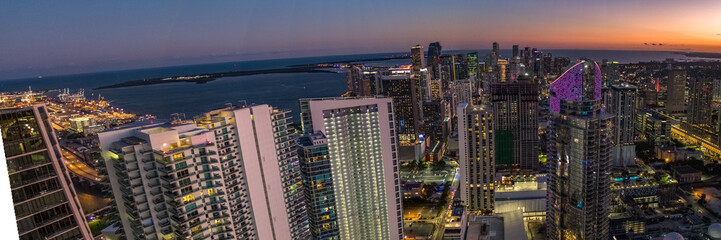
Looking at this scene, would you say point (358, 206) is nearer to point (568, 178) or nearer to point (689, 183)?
point (568, 178)

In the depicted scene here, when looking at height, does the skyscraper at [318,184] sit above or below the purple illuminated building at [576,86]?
below

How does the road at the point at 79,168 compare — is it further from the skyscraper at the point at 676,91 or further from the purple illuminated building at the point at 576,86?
the skyscraper at the point at 676,91

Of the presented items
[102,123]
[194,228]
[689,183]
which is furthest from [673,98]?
[102,123]

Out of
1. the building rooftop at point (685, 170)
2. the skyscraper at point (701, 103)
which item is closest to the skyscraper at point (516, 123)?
the building rooftop at point (685, 170)

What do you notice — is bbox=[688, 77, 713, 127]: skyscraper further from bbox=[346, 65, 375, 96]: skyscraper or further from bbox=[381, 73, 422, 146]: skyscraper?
bbox=[346, 65, 375, 96]: skyscraper

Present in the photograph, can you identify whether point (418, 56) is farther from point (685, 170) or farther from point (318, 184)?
point (318, 184)
